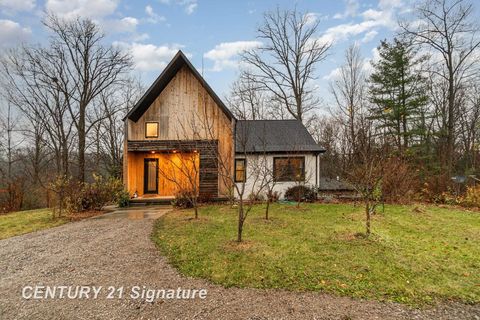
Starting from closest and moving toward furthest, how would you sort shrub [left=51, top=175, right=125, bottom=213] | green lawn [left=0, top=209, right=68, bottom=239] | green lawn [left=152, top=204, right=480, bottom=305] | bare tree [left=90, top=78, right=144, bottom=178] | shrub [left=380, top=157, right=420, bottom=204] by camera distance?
green lawn [left=152, top=204, right=480, bottom=305], green lawn [left=0, top=209, right=68, bottom=239], shrub [left=51, top=175, right=125, bottom=213], shrub [left=380, top=157, right=420, bottom=204], bare tree [left=90, top=78, right=144, bottom=178]

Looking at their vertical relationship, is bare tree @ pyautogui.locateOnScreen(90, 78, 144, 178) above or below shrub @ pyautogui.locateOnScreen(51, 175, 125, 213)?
above

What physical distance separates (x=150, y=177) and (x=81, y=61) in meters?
12.2

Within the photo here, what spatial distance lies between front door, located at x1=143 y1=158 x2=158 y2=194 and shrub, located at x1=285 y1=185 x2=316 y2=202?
8091mm

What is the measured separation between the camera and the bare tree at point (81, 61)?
719 inches

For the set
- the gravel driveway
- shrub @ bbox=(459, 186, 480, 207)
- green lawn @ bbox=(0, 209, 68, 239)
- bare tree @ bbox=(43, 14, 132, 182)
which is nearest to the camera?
the gravel driveway

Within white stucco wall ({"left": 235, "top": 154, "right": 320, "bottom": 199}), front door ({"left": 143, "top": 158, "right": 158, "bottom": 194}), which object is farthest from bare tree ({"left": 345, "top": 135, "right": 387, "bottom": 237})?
front door ({"left": 143, "top": 158, "right": 158, "bottom": 194})

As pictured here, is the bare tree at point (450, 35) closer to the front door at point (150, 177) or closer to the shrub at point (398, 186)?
the shrub at point (398, 186)

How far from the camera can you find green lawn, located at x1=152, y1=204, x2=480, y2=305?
3965mm

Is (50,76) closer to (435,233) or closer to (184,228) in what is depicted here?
→ (184,228)

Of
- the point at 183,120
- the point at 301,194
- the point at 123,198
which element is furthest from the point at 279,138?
the point at 123,198

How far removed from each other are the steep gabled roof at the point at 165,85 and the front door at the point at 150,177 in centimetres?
277

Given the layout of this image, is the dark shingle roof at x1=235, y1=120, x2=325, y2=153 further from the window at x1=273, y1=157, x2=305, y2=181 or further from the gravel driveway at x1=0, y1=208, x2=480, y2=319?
the gravel driveway at x1=0, y1=208, x2=480, y2=319

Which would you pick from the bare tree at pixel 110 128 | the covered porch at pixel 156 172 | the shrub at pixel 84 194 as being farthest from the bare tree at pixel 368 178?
the bare tree at pixel 110 128

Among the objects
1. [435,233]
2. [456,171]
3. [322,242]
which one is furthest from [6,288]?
[456,171]
